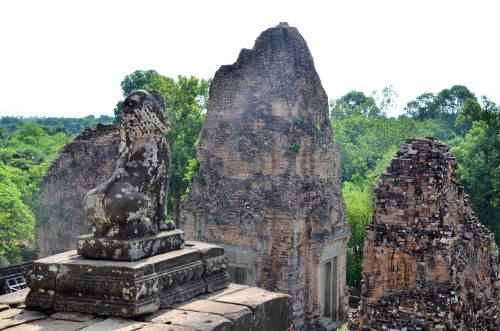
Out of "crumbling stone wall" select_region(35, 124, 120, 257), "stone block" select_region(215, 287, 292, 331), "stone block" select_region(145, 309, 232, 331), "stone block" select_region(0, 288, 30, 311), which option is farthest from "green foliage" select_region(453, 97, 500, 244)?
"stone block" select_region(0, 288, 30, 311)

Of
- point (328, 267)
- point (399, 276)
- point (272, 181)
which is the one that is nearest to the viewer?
point (399, 276)

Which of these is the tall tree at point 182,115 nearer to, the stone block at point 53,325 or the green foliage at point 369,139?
the green foliage at point 369,139

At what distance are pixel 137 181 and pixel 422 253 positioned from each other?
4118 mm

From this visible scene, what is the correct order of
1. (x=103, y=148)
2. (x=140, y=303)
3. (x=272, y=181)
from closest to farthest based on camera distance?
1. (x=140, y=303)
2. (x=272, y=181)
3. (x=103, y=148)

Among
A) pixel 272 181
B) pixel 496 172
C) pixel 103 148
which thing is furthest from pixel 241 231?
pixel 496 172

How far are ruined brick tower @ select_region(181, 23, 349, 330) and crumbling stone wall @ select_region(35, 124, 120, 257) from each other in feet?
19.5

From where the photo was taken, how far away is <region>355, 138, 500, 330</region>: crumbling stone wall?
7.29 metres

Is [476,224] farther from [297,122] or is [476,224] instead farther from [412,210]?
[297,122]

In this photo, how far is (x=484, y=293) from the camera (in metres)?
8.12

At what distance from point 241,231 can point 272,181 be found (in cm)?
139

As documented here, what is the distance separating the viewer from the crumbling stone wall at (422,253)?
7289 millimetres

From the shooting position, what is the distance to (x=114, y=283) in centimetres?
469

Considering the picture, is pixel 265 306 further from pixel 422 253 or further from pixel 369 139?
pixel 369 139

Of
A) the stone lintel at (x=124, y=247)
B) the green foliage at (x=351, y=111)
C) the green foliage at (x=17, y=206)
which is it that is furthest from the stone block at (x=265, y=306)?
the green foliage at (x=351, y=111)
